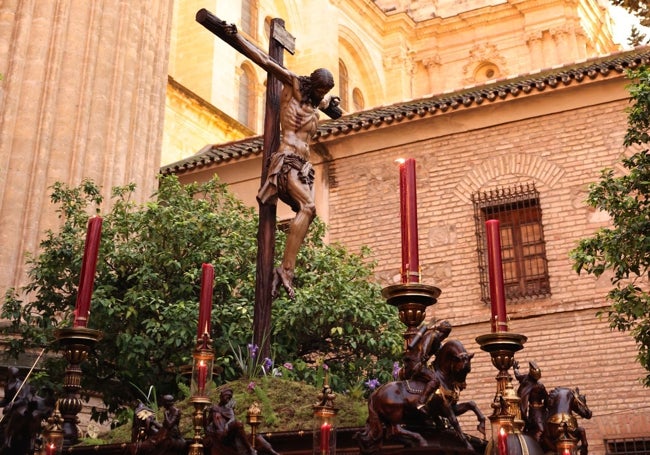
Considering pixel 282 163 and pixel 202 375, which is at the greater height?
pixel 282 163

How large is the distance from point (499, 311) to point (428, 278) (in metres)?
10.8

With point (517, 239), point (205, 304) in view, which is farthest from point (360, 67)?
point (205, 304)

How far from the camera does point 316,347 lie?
9.38 metres

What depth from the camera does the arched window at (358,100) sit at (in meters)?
30.4

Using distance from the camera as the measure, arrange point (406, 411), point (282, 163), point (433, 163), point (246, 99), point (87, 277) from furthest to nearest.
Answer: point (246, 99)
point (433, 163)
point (282, 163)
point (87, 277)
point (406, 411)

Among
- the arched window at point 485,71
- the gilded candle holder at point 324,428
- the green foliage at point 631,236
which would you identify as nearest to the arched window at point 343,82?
the arched window at point 485,71

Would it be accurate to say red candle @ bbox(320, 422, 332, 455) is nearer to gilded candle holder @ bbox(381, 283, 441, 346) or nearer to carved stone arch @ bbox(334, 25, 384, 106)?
gilded candle holder @ bbox(381, 283, 441, 346)

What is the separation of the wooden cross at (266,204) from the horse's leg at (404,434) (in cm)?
157

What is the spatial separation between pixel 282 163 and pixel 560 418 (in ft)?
6.75

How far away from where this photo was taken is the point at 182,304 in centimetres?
898

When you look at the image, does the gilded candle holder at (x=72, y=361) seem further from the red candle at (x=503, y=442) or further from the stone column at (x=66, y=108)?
the stone column at (x=66, y=108)

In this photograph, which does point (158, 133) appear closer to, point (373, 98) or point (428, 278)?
point (428, 278)

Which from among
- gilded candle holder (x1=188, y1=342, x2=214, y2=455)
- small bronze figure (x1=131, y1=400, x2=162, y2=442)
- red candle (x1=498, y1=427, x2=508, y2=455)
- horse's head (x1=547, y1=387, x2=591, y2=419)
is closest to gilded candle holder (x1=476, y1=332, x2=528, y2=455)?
red candle (x1=498, y1=427, x2=508, y2=455)

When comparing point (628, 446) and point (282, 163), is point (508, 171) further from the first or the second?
point (282, 163)
